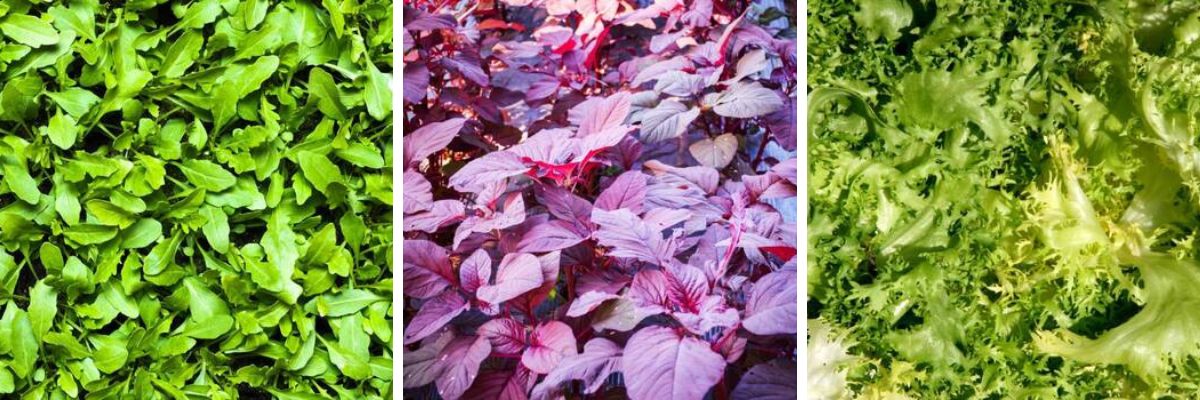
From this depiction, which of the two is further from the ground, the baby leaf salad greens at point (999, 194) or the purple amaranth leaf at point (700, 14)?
the purple amaranth leaf at point (700, 14)

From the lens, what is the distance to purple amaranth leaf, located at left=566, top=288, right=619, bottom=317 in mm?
1207

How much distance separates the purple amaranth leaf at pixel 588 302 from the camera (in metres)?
1.21

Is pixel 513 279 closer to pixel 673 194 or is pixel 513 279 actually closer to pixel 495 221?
pixel 495 221

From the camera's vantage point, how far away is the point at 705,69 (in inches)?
48.5

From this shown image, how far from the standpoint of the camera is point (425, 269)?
1245mm

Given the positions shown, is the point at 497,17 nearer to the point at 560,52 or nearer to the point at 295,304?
the point at 560,52

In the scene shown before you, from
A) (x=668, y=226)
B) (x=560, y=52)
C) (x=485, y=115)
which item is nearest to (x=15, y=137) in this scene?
(x=485, y=115)

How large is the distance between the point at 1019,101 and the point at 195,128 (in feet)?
3.64

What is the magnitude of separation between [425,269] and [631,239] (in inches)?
11.5

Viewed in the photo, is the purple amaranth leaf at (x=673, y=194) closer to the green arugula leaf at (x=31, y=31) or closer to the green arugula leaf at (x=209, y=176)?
the green arugula leaf at (x=209, y=176)

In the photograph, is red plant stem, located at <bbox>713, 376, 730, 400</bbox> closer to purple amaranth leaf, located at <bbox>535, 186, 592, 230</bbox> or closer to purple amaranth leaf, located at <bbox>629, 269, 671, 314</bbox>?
purple amaranth leaf, located at <bbox>629, 269, 671, 314</bbox>

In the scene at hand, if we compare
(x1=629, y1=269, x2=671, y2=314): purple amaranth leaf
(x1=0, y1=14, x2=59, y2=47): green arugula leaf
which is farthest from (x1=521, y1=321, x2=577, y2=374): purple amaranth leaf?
(x1=0, y1=14, x2=59, y2=47): green arugula leaf

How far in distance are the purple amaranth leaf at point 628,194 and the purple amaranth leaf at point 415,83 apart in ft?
0.97

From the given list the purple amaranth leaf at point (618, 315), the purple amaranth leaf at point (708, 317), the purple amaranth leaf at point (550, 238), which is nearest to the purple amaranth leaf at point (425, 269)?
the purple amaranth leaf at point (550, 238)
